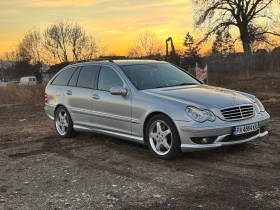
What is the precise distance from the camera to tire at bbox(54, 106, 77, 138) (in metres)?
7.75

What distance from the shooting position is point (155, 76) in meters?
6.65

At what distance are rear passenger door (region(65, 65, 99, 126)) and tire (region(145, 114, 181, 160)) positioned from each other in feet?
5.56

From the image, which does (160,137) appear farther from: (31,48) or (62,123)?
(31,48)

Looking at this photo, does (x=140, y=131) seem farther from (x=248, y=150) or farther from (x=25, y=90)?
(x=25, y=90)

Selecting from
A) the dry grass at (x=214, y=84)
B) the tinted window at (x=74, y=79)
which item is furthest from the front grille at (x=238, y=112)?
the dry grass at (x=214, y=84)

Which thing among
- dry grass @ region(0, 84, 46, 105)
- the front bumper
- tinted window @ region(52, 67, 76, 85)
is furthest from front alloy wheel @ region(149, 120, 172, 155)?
dry grass @ region(0, 84, 46, 105)

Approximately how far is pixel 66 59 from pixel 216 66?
3328 cm

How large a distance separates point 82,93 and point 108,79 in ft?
2.44

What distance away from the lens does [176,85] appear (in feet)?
21.3

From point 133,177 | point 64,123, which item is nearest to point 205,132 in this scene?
point 133,177

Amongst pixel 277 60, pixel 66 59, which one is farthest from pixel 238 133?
pixel 66 59

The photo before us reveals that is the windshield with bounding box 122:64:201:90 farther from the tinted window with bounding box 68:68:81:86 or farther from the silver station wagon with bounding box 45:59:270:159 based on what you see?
the tinted window with bounding box 68:68:81:86

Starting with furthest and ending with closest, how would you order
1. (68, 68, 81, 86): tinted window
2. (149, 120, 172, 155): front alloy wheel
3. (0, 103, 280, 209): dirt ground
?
(68, 68, 81, 86): tinted window < (149, 120, 172, 155): front alloy wheel < (0, 103, 280, 209): dirt ground

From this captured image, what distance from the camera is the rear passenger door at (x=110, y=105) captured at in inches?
246
